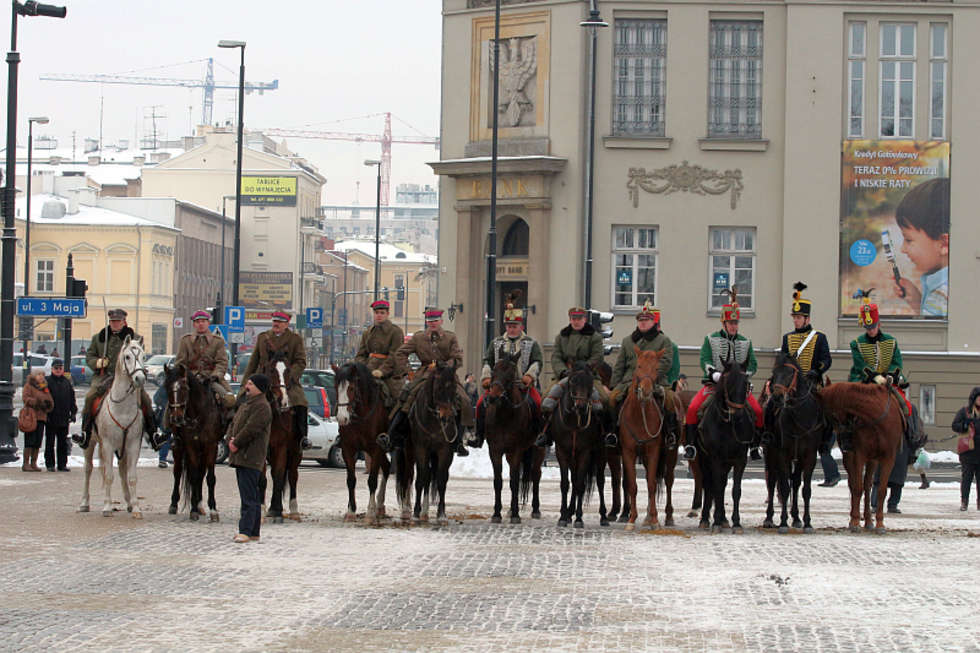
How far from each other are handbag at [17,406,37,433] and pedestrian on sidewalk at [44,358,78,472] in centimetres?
32

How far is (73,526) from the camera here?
17766 millimetres

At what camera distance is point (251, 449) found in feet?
54.3

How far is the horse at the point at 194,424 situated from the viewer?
61.6ft

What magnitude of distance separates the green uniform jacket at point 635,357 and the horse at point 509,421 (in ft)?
3.76

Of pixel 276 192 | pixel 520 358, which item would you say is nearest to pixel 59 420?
pixel 520 358

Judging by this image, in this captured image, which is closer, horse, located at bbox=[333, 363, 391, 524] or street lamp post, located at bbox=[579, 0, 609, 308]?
horse, located at bbox=[333, 363, 391, 524]

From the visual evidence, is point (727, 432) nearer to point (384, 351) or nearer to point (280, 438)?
point (384, 351)

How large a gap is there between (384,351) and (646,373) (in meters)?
3.38

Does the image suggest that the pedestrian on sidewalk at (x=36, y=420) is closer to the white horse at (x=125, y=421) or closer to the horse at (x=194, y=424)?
the white horse at (x=125, y=421)

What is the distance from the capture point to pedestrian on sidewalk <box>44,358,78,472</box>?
2884 cm

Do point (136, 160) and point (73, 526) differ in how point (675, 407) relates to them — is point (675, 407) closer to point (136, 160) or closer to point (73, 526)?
point (73, 526)

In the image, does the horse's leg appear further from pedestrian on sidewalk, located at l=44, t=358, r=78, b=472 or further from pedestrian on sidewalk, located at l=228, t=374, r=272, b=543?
pedestrian on sidewalk, located at l=44, t=358, r=78, b=472

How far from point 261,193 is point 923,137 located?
95.3 meters

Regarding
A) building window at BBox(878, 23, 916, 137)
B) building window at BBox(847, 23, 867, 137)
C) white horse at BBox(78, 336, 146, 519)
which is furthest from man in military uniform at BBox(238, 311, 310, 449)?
building window at BBox(878, 23, 916, 137)
